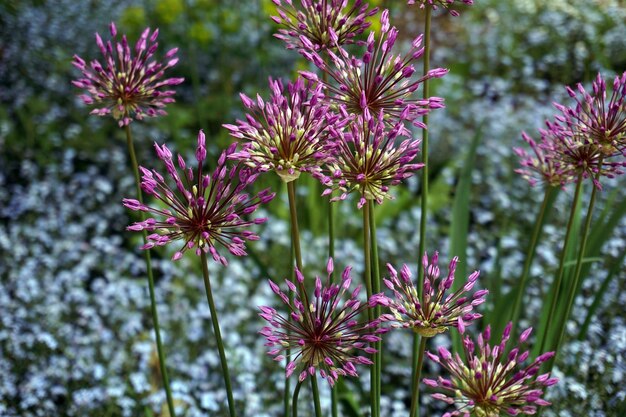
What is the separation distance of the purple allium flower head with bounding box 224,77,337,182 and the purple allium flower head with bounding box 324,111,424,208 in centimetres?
4

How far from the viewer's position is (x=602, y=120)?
1.55 m

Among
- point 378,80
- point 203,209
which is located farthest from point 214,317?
point 378,80

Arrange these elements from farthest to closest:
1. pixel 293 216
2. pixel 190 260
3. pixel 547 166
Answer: pixel 190 260
pixel 547 166
pixel 293 216

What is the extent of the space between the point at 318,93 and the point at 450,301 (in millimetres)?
488

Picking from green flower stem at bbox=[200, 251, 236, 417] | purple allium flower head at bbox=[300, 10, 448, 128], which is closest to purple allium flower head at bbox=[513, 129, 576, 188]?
purple allium flower head at bbox=[300, 10, 448, 128]

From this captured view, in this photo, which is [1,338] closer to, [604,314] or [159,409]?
[159,409]

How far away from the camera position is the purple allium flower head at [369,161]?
1.36 m

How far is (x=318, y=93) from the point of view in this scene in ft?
4.39

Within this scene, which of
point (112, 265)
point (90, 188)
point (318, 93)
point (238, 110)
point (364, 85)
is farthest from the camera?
point (238, 110)

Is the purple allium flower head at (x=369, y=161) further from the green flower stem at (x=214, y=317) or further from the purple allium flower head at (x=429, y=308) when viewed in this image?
the green flower stem at (x=214, y=317)

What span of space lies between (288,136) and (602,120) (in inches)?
28.0

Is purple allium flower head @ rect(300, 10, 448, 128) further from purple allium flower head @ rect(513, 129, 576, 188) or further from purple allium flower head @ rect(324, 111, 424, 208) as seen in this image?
purple allium flower head @ rect(513, 129, 576, 188)

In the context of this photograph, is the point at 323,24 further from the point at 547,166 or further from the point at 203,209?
the point at 547,166

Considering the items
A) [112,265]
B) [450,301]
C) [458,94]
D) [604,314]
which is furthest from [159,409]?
[458,94]
